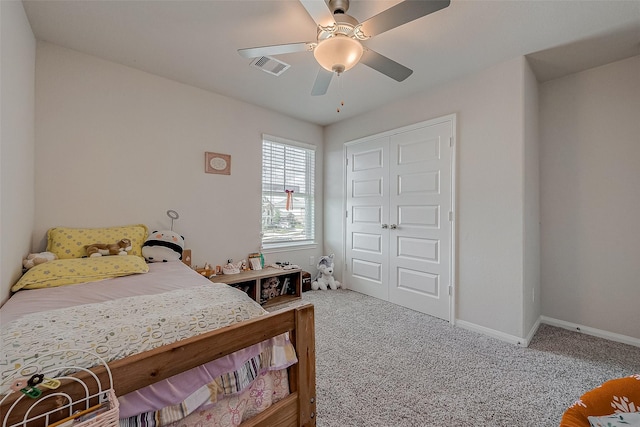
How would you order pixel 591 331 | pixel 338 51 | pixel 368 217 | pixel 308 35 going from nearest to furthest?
pixel 338 51, pixel 308 35, pixel 591 331, pixel 368 217

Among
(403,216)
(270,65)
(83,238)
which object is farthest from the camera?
(403,216)

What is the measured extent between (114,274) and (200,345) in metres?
1.51

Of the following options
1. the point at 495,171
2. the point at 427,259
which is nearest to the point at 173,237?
the point at 427,259

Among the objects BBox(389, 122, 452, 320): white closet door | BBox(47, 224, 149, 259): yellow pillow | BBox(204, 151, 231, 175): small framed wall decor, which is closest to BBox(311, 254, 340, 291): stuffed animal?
BBox(389, 122, 452, 320): white closet door

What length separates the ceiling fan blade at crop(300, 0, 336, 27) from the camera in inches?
56.5

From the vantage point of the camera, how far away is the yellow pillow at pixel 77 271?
168 centimetres

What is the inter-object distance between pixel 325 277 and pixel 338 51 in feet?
10.0

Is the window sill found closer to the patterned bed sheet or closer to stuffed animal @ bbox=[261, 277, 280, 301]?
stuffed animal @ bbox=[261, 277, 280, 301]

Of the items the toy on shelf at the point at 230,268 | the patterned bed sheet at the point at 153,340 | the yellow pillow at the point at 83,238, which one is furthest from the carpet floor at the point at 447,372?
A: the yellow pillow at the point at 83,238

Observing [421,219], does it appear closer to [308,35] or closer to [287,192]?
[287,192]

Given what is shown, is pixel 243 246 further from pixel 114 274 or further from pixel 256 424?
pixel 256 424

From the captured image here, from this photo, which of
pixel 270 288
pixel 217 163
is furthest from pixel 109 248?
pixel 270 288

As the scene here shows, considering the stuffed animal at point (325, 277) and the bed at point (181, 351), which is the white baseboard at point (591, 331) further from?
the bed at point (181, 351)

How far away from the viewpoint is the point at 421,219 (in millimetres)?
3051
